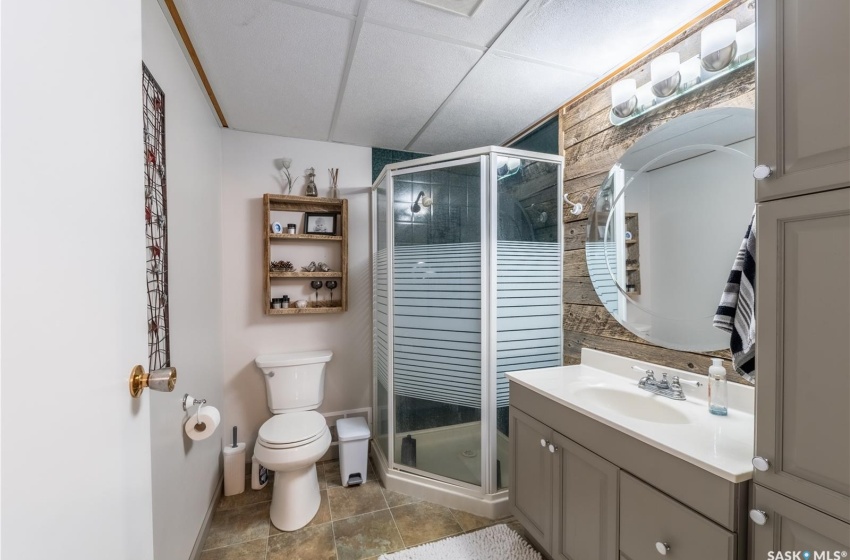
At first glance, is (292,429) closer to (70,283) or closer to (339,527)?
(339,527)

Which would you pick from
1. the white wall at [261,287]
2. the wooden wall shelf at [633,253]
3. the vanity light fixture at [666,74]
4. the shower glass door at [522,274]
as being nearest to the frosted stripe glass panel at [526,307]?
the shower glass door at [522,274]

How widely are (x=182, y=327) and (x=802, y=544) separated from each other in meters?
2.09

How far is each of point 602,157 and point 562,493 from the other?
5.38 feet

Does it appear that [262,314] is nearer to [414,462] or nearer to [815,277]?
[414,462]

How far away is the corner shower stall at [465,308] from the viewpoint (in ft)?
6.45

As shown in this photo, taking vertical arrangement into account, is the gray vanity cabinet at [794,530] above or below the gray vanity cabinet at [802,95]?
below

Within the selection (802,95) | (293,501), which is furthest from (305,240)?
(802,95)

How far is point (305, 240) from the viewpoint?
2.56 meters

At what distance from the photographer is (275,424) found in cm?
207

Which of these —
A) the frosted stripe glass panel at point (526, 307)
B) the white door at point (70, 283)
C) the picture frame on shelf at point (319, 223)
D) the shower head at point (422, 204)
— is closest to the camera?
the white door at point (70, 283)

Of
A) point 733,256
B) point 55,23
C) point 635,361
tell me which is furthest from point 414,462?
point 55,23

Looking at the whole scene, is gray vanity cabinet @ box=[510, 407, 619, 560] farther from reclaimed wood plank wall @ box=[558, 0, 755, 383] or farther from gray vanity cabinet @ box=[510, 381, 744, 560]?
reclaimed wood plank wall @ box=[558, 0, 755, 383]

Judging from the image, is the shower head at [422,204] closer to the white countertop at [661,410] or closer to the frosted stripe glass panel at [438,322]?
the frosted stripe glass panel at [438,322]

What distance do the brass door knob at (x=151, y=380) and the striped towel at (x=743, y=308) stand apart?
150 cm
